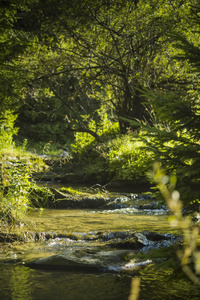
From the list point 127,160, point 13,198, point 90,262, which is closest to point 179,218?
point 90,262

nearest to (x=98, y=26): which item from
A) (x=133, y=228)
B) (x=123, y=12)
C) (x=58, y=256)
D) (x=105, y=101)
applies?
(x=123, y=12)

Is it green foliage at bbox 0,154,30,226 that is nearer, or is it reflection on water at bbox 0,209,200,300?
reflection on water at bbox 0,209,200,300

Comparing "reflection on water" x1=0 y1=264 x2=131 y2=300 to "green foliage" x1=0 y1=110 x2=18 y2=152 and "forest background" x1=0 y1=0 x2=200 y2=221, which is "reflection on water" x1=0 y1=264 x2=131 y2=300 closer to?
"forest background" x1=0 y1=0 x2=200 y2=221

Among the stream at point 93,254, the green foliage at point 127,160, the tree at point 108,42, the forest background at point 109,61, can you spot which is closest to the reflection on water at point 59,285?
the stream at point 93,254

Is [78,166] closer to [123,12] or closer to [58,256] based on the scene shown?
[123,12]

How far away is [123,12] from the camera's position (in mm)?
11703

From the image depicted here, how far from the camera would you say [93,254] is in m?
4.44

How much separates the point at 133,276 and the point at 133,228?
2114 mm

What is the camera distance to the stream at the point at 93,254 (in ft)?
11.0

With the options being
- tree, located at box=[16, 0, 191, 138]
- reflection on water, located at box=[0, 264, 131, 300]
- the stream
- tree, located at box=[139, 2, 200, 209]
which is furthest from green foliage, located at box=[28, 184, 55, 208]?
tree, located at box=[16, 0, 191, 138]

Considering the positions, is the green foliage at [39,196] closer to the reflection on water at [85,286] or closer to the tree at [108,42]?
the reflection on water at [85,286]

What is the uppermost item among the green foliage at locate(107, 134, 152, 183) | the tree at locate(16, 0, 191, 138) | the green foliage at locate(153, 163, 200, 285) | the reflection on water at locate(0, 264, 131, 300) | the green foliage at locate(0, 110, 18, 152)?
the tree at locate(16, 0, 191, 138)

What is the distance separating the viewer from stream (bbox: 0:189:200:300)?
3.37 meters

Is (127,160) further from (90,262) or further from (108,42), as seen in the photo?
(90,262)
